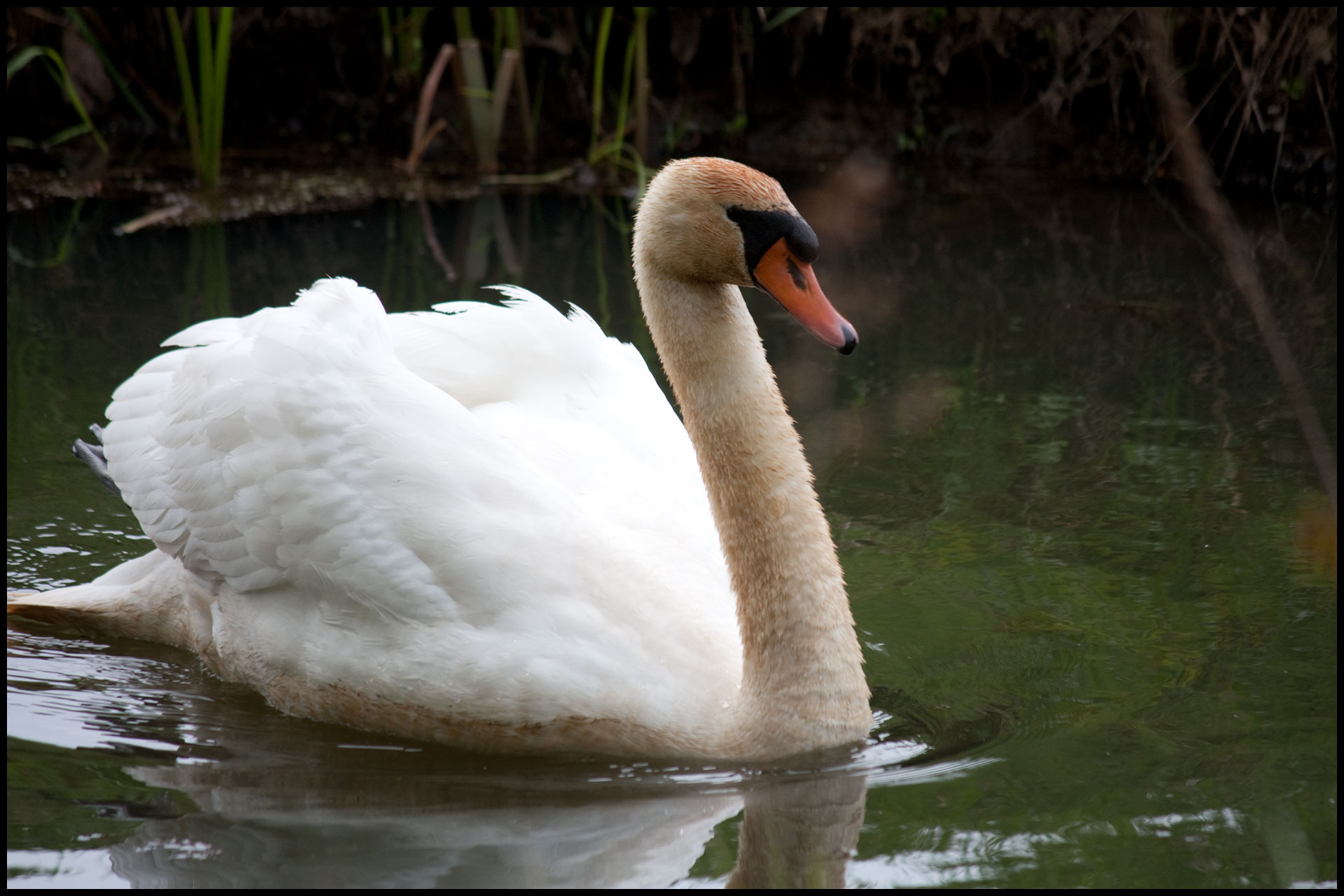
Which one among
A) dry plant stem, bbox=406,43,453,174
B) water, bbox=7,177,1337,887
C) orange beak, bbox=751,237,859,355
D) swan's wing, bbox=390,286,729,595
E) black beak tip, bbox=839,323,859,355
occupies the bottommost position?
water, bbox=7,177,1337,887

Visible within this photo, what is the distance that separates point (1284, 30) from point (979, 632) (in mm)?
7629

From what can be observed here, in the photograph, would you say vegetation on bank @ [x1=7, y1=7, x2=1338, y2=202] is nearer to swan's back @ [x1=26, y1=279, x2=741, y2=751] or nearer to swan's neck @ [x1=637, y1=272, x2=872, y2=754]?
swan's back @ [x1=26, y1=279, x2=741, y2=751]

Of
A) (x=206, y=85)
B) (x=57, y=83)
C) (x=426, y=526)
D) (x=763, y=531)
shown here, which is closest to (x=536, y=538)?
(x=426, y=526)

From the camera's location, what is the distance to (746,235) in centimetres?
357

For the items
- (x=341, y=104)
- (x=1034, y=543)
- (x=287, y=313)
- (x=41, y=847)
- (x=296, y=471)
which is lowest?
(x=41, y=847)

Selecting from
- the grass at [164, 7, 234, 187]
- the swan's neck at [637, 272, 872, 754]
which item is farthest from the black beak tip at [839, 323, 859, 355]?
the grass at [164, 7, 234, 187]

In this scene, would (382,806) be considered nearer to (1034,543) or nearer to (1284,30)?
(1034,543)

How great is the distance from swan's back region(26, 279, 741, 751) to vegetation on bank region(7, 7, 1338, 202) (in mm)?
6686

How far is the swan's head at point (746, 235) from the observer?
3553 mm

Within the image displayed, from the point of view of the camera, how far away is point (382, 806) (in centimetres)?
343

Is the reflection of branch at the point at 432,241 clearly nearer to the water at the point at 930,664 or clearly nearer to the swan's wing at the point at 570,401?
the water at the point at 930,664

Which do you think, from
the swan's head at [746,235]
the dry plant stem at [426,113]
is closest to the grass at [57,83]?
the dry plant stem at [426,113]

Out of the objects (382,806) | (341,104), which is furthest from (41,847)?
(341,104)

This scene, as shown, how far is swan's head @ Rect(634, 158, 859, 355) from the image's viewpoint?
140 inches
